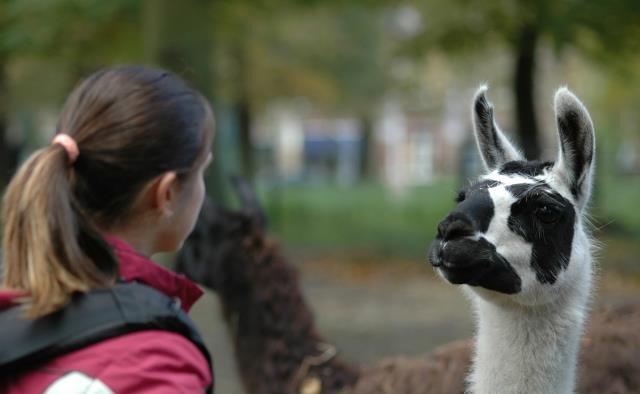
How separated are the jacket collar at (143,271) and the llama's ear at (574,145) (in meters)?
1.05

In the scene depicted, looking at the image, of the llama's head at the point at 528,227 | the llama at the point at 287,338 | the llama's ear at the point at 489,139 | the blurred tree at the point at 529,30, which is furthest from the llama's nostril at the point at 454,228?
the blurred tree at the point at 529,30

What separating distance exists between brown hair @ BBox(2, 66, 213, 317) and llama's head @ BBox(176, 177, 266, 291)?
1.91 meters

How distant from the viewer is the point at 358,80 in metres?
21.5

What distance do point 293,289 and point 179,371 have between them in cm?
211

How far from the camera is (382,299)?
10195mm

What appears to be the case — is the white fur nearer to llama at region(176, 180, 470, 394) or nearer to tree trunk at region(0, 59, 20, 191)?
llama at region(176, 180, 470, 394)

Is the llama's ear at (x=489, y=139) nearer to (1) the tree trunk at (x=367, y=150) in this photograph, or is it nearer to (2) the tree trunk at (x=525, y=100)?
(2) the tree trunk at (x=525, y=100)

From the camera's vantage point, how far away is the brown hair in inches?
64.6

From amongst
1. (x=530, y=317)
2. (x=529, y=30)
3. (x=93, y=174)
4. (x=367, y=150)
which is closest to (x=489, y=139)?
(x=530, y=317)

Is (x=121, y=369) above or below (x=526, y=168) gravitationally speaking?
below

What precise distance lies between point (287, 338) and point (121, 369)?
2.10 meters

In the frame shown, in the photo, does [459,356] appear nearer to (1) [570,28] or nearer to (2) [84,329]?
(2) [84,329]

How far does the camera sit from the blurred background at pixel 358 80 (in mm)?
7863

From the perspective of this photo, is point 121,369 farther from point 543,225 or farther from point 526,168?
point 526,168
